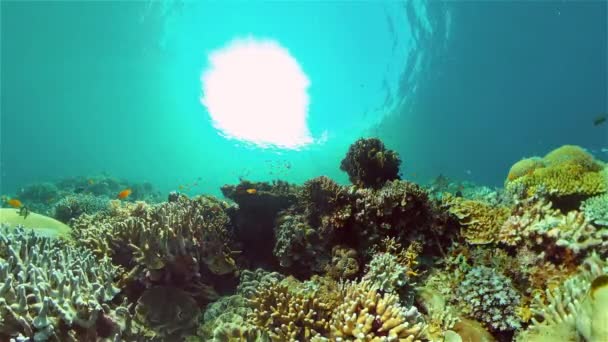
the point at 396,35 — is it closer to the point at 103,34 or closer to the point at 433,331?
the point at 103,34

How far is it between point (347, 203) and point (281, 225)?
4.49ft

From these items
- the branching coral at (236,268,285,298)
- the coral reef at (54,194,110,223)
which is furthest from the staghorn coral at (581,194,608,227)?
the coral reef at (54,194,110,223)

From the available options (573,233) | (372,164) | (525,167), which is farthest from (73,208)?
(525,167)

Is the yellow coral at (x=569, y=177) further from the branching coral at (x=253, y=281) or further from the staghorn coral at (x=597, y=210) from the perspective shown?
the branching coral at (x=253, y=281)

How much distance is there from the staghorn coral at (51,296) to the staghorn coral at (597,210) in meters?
6.60

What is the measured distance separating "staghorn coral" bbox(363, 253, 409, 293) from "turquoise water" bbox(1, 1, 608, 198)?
1595 cm

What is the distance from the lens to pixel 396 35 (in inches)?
→ 1345

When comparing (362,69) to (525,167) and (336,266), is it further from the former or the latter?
(336,266)

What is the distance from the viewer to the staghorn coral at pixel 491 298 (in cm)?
395

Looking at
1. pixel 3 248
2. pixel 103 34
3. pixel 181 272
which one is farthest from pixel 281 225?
pixel 103 34

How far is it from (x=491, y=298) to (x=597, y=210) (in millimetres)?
2233

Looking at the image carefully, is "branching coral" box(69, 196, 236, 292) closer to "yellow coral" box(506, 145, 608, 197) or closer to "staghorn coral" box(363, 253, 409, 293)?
"staghorn coral" box(363, 253, 409, 293)

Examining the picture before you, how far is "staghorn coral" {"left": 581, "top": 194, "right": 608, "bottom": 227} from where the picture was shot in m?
Result: 4.49

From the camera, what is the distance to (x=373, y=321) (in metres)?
3.47
